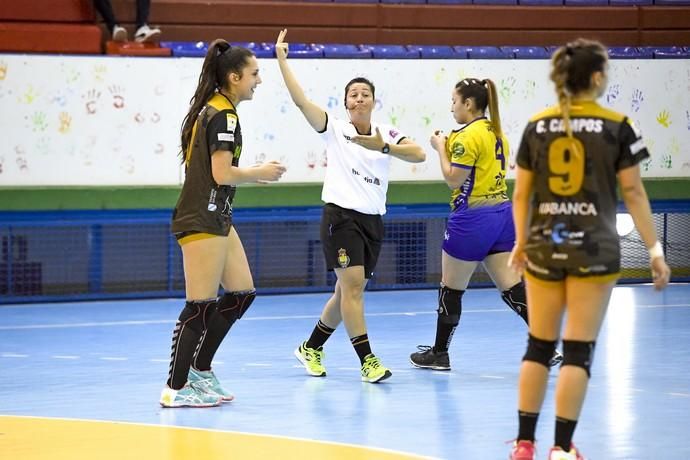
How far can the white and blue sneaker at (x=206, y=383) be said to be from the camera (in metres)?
7.45

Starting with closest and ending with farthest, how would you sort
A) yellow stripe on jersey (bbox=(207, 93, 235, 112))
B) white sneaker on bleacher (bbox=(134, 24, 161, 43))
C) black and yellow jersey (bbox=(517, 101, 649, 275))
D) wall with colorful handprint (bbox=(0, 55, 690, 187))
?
1. black and yellow jersey (bbox=(517, 101, 649, 275))
2. yellow stripe on jersey (bbox=(207, 93, 235, 112))
3. wall with colorful handprint (bbox=(0, 55, 690, 187))
4. white sneaker on bleacher (bbox=(134, 24, 161, 43))

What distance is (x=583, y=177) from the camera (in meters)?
5.29

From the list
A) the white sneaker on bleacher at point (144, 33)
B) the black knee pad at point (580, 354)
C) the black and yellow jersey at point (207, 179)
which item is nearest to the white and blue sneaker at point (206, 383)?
the black and yellow jersey at point (207, 179)

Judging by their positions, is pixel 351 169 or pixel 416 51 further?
pixel 416 51

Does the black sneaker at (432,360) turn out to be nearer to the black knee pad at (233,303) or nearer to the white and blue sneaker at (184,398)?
the black knee pad at (233,303)

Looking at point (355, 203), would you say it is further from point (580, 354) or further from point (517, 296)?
point (580, 354)

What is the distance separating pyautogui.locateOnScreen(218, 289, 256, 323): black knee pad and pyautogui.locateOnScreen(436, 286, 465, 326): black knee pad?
170cm

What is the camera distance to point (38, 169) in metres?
12.6

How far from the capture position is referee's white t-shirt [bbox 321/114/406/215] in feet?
26.9

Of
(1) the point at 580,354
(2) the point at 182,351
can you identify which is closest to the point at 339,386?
(2) the point at 182,351

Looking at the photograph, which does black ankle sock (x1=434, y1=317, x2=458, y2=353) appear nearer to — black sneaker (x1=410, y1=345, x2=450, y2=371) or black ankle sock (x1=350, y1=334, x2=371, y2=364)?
black sneaker (x1=410, y1=345, x2=450, y2=371)

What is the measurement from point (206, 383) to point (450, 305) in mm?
1968

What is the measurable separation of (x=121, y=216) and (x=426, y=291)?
10.9ft

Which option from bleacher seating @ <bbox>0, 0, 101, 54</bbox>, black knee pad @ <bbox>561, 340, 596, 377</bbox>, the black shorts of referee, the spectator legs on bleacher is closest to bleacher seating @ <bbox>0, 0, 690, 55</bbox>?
bleacher seating @ <bbox>0, 0, 101, 54</bbox>
